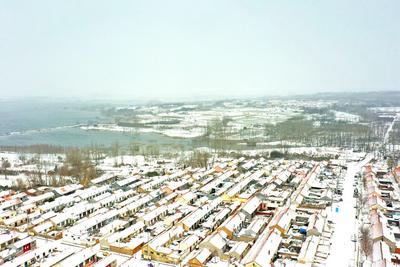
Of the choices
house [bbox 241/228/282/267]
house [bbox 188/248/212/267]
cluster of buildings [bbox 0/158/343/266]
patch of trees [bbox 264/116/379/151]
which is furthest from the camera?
patch of trees [bbox 264/116/379/151]

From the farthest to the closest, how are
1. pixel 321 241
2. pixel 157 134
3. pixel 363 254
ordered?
pixel 157 134, pixel 321 241, pixel 363 254

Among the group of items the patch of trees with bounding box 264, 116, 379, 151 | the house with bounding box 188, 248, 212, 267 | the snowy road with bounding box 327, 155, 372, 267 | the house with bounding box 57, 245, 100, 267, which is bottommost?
the snowy road with bounding box 327, 155, 372, 267

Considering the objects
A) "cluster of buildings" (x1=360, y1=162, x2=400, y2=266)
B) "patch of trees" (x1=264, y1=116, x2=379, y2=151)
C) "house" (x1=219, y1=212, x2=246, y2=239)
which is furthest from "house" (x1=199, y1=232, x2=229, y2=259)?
"patch of trees" (x1=264, y1=116, x2=379, y2=151)

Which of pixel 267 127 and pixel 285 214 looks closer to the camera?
pixel 285 214

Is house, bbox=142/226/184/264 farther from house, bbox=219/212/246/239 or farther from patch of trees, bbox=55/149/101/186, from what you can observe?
patch of trees, bbox=55/149/101/186

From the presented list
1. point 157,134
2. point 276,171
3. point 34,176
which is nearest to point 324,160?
point 276,171

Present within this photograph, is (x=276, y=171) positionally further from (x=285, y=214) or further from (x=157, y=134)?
(x=157, y=134)

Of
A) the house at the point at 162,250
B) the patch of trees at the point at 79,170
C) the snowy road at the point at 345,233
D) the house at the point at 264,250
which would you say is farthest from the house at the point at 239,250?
the patch of trees at the point at 79,170
